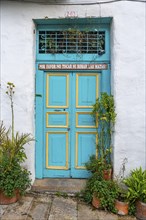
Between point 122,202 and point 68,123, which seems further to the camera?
point 68,123

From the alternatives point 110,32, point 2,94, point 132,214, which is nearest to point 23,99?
point 2,94

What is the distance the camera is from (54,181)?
191 inches

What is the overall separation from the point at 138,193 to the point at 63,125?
6.01 ft

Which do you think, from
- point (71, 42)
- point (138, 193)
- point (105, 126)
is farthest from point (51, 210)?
point (71, 42)

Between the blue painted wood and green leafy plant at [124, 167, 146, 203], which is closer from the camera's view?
green leafy plant at [124, 167, 146, 203]

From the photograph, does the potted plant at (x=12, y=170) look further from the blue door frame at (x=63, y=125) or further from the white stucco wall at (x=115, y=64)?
→ the blue door frame at (x=63, y=125)

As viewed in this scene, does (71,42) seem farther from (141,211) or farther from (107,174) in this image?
(141,211)

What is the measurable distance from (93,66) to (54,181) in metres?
2.28

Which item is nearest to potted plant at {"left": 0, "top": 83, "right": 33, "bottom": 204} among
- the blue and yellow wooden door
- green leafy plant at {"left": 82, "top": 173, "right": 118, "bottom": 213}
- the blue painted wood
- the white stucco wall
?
the white stucco wall

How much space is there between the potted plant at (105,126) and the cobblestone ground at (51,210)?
651 mm

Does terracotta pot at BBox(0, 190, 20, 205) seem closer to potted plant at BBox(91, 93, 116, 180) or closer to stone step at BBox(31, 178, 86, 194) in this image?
stone step at BBox(31, 178, 86, 194)

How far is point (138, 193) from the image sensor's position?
3969 millimetres

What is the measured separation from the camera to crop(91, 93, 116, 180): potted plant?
4.43m

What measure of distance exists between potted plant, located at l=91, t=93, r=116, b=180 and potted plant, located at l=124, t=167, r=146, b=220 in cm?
49
